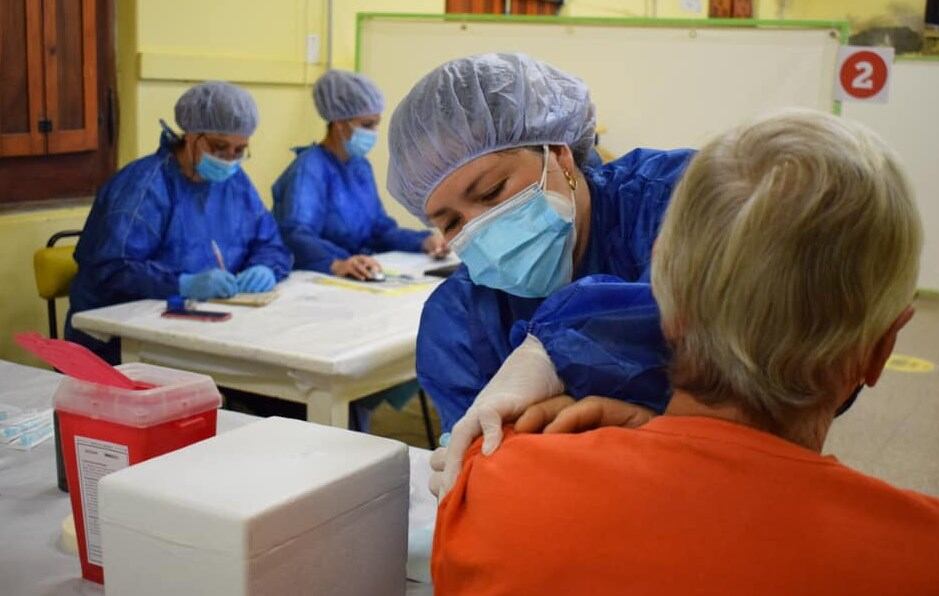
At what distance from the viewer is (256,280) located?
3051 millimetres

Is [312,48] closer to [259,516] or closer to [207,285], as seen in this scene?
[207,285]

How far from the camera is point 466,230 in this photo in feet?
4.82

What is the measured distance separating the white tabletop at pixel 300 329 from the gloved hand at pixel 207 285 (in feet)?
0.26

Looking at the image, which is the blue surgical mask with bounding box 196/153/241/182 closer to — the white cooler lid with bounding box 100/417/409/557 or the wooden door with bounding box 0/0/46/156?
the wooden door with bounding box 0/0/46/156

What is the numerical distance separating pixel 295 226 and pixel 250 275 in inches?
29.3

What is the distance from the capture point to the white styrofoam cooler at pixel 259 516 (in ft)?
2.99

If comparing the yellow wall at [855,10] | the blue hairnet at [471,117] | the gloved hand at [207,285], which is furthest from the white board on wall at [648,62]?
the yellow wall at [855,10]

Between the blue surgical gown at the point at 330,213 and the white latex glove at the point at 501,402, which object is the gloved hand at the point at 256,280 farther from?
the white latex glove at the point at 501,402

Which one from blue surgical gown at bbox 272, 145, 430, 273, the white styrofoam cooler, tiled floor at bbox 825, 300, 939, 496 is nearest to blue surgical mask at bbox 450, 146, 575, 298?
the white styrofoam cooler

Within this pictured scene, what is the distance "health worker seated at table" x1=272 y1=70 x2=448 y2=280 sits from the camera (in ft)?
12.5

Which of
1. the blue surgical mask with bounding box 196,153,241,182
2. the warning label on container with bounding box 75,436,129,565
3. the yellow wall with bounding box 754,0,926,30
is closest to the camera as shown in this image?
the warning label on container with bounding box 75,436,129,565

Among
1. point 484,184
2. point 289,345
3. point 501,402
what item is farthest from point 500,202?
point 289,345

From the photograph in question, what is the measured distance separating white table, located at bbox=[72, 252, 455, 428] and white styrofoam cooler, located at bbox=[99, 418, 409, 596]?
1.28 metres

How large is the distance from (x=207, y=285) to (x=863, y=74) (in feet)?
8.20
